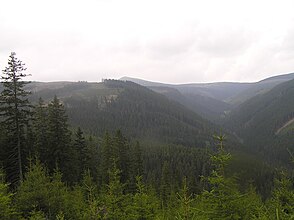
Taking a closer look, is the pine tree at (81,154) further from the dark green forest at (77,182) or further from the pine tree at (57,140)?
the pine tree at (57,140)

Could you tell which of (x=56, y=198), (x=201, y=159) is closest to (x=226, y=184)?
(x=56, y=198)

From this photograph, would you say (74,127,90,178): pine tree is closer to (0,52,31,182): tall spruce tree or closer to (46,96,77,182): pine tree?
(46,96,77,182): pine tree

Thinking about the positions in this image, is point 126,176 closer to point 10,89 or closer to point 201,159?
point 10,89

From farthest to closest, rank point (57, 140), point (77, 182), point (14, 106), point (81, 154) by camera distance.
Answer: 1. point (81, 154)
2. point (77, 182)
3. point (57, 140)
4. point (14, 106)

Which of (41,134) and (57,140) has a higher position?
(41,134)

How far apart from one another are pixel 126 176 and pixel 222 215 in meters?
37.9

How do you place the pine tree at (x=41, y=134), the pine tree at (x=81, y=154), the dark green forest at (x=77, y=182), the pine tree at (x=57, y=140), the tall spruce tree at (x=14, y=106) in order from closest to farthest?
1. the dark green forest at (x=77, y=182)
2. the tall spruce tree at (x=14, y=106)
3. the pine tree at (x=57, y=140)
4. the pine tree at (x=41, y=134)
5. the pine tree at (x=81, y=154)

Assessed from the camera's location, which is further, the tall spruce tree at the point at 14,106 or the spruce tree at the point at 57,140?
the spruce tree at the point at 57,140

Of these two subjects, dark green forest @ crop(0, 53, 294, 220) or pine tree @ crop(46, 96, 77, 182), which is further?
pine tree @ crop(46, 96, 77, 182)

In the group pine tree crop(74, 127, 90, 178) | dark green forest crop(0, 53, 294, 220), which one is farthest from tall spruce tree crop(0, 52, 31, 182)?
pine tree crop(74, 127, 90, 178)

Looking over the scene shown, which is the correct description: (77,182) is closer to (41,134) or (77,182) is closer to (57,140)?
(57,140)

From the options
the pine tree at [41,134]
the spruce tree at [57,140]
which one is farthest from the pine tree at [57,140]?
the pine tree at [41,134]

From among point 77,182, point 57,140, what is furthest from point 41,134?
point 77,182

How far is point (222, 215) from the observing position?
470 inches
